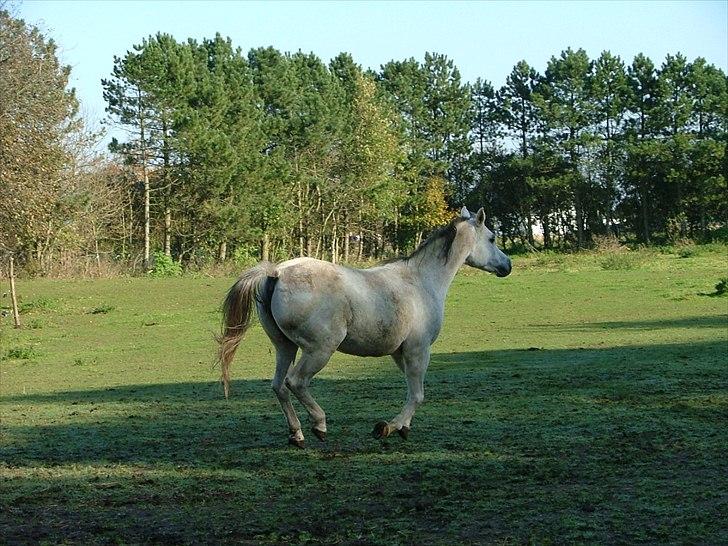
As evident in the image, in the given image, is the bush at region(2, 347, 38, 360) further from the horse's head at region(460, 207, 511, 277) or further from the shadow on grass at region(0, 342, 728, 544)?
the horse's head at region(460, 207, 511, 277)

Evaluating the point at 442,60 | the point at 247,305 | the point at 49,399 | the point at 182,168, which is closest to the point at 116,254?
the point at 182,168

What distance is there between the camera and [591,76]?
2820 inches

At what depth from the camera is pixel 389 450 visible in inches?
348

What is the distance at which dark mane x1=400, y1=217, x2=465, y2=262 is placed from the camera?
1027cm

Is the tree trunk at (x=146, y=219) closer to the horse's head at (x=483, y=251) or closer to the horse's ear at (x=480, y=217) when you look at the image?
the horse's head at (x=483, y=251)

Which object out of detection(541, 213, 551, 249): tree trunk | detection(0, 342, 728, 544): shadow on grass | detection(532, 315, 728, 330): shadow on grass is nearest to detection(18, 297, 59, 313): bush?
detection(532, 315, 728, 330): shadow on grass

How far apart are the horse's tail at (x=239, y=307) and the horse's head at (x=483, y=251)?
8.17ft

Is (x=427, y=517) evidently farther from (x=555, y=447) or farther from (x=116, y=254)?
(x=116, y=254)

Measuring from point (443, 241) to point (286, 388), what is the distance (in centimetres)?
227

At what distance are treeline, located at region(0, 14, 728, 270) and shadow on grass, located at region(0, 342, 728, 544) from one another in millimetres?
28800

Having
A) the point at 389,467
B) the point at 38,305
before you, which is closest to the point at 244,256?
the point at 38,305

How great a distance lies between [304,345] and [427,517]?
9.41 feet

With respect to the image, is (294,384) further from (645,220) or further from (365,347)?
(645,220)

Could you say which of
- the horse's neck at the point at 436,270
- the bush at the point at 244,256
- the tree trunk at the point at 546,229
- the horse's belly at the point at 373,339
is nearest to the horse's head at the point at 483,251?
the horse's neck at the point at 436,270
